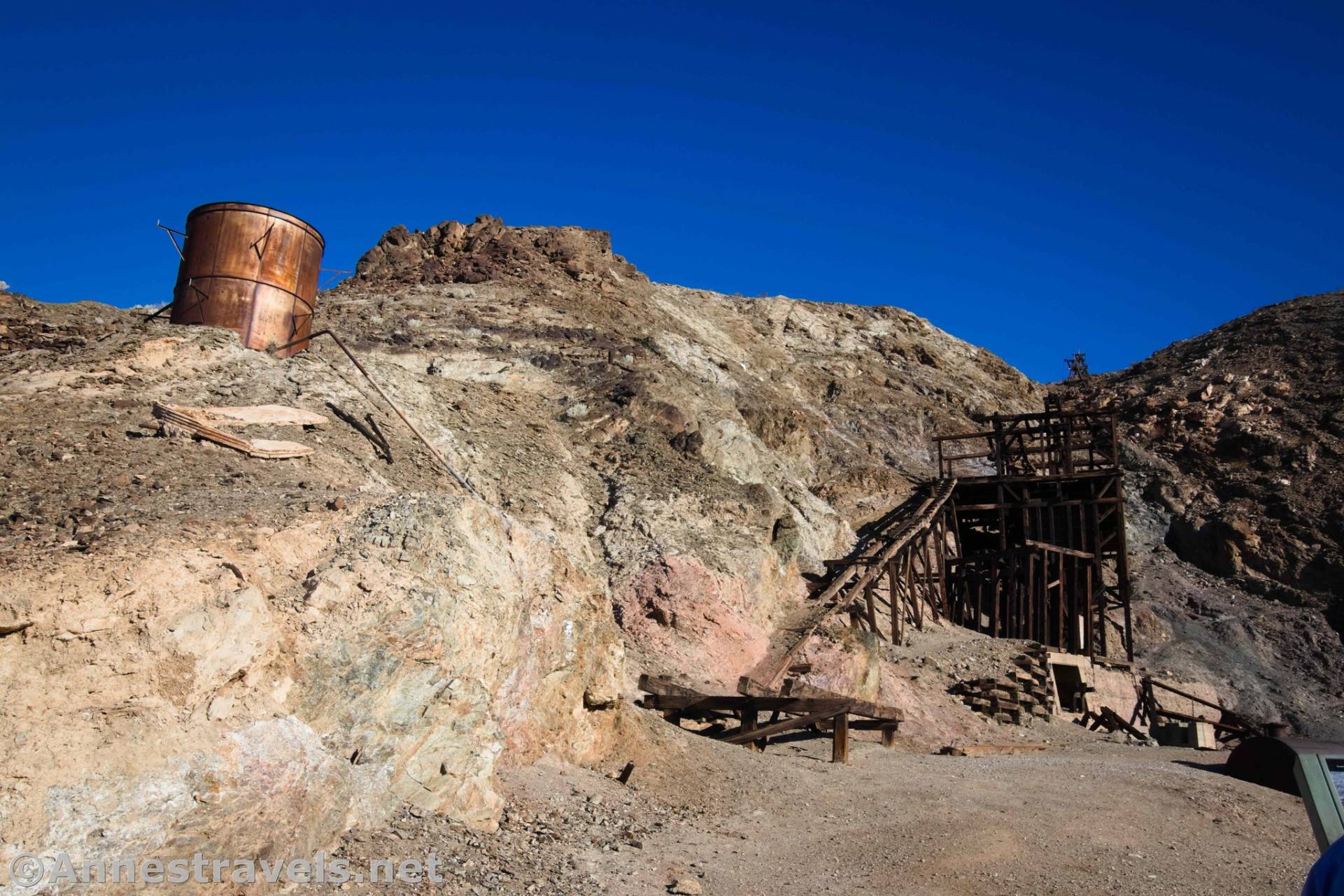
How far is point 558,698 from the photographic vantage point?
30.9 ft

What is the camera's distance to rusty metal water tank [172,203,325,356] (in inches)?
602

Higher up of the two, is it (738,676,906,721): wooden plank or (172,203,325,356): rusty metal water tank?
(172,203,325,356): rusty metal water tank

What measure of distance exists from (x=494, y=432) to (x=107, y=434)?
7.80 metres

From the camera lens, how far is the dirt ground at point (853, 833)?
704 cm

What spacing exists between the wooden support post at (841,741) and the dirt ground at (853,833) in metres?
0.21

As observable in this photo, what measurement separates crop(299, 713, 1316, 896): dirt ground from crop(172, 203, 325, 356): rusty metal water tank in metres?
9.22

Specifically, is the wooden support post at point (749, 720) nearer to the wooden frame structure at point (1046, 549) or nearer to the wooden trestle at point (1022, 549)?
the wooden trestle at point (1022, 549)

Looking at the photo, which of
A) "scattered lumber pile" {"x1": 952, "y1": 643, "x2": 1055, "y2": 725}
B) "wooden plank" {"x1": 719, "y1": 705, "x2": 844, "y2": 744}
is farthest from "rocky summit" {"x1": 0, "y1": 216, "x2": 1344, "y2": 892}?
"wooden plank" {"x1": 719, "y1": 705, "x2": 844, "y2": 744}

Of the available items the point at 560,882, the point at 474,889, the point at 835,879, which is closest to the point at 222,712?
the point at 474,889

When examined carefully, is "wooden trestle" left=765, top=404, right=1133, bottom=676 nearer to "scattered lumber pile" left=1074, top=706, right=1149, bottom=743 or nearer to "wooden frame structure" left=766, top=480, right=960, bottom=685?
"wooden frame structure" left=766, top=480, right=960, bottom=685

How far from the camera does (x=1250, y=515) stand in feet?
102

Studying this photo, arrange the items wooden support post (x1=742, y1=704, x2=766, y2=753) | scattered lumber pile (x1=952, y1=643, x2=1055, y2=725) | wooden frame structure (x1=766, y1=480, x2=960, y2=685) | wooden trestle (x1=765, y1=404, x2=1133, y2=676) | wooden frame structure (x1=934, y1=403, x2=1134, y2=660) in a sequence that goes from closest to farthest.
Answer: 1. wooden support post (x1=742, y1=704, x2=766, y2=753)
2. scattered lumber pile (x1=952, y1=643, x2=1055, y2=725)
3. wooden frame structure (x1=766, y1=480, x2=960, y2=685)
4. wooden trestle (x1=765, y1=404, x2=1133, y2=676)
5. wooden frame structure (x1=934, y1=403, x2=1134, y2=660)

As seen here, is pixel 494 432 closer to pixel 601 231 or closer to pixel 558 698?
pixel 558 698

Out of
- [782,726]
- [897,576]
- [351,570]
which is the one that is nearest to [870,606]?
[897,576]
